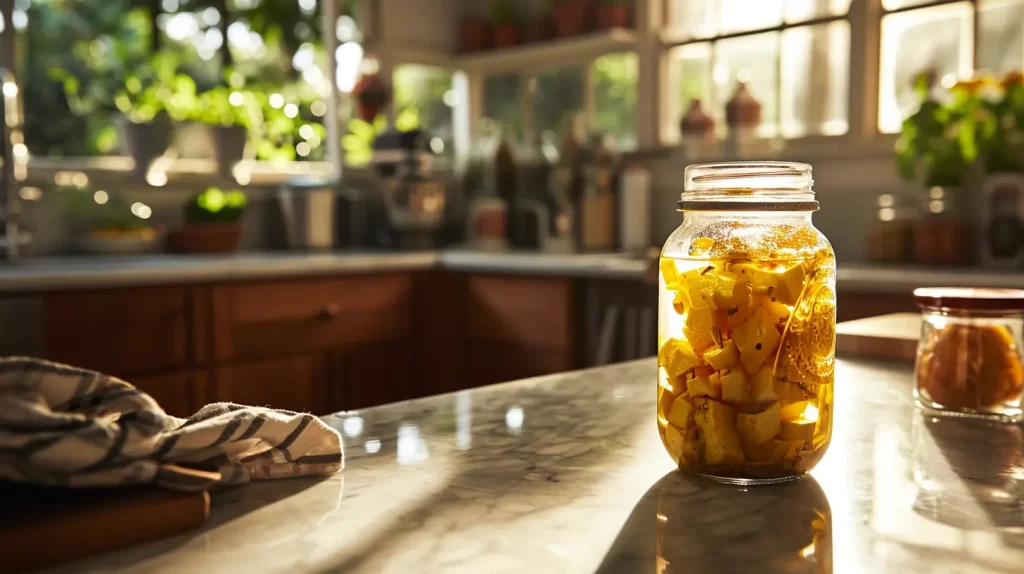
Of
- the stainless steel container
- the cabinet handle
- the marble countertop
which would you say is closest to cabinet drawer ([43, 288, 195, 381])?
the cabinet handle

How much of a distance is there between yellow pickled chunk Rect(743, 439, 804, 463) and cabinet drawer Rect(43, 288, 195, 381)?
75.5 inches

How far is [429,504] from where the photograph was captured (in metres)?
0.54

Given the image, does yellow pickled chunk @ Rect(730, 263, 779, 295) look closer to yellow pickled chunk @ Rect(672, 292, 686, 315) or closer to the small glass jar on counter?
yellow pickled chunk @ Rect(672, 292, 686, 315)

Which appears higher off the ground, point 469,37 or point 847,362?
point 469,37

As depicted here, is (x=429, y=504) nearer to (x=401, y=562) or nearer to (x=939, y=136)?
(x=401, y=562)

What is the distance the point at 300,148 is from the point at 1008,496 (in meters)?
3.27

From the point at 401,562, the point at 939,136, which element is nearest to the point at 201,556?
the point at 401,562

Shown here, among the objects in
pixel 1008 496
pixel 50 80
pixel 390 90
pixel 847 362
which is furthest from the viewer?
pixel 390 90

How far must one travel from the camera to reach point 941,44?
2.62 metres

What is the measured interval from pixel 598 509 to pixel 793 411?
5.7 inches

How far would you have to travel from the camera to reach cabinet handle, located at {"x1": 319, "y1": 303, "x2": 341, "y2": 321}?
2625 mm

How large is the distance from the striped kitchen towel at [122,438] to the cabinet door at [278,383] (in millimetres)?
1863

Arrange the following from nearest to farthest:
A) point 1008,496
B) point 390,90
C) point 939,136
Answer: point 1008,496 < point 939,136 < point 390,90

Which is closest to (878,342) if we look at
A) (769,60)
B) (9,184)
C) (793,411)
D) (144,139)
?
(793,411)
